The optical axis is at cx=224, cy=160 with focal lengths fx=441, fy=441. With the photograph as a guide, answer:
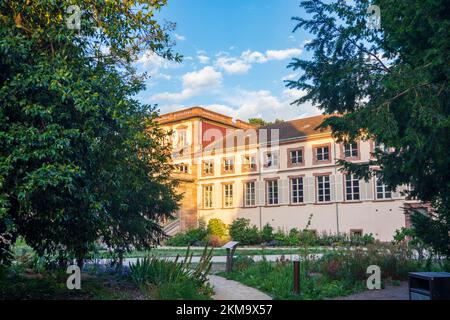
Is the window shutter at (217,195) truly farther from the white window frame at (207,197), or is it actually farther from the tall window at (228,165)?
the tall window at (228,165)

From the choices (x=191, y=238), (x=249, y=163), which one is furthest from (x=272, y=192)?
(x=191, y=238)

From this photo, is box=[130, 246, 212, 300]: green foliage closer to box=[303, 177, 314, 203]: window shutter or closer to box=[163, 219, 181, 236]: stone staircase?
box=[303, 177, 314, 203]: window shutter

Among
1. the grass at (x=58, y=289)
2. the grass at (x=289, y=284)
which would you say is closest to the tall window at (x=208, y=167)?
the grass at (x=289, y=284)

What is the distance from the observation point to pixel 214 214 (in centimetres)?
4119

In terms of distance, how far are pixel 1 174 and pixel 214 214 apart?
35311mm

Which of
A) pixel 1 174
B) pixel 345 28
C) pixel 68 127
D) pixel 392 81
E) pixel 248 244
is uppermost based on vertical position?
pixel 345 28

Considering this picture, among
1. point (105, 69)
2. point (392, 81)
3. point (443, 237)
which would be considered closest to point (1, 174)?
point (105, 69)

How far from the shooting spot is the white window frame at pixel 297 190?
Result: 35.8m

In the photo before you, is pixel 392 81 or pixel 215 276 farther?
pixel 215 276

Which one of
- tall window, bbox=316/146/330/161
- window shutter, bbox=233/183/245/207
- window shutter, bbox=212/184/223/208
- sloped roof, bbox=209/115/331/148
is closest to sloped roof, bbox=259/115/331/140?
sloped roof, bbox=209/115/331/148

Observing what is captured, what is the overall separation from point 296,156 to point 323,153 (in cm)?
258
